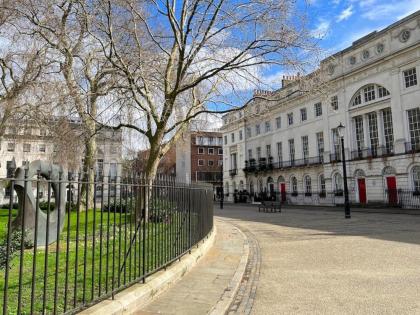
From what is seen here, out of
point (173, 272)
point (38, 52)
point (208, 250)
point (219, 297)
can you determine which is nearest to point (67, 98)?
point (38, 52)

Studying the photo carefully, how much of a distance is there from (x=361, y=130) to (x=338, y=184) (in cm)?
592

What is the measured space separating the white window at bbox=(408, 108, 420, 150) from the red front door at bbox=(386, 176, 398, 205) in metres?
3.37

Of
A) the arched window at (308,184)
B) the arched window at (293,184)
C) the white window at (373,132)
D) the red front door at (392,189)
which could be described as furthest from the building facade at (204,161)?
the red front door at (392,189)

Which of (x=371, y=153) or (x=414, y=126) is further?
(x=371, y=153)

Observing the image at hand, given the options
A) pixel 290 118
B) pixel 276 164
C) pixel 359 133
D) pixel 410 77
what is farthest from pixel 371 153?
pixel 276 164

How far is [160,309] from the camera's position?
16.4ft

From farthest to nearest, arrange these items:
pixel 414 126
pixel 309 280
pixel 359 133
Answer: pixel 359 133 < pixel 414 126 < pixel 309 280

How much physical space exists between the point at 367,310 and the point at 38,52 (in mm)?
15698

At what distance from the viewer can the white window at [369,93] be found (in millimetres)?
34562

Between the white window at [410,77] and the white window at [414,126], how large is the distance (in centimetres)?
218

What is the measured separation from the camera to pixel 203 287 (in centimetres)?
624

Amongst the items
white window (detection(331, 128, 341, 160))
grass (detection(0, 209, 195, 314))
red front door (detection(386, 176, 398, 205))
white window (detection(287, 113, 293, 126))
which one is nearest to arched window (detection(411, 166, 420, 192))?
red front door (detection(386, 176, 398, 205))

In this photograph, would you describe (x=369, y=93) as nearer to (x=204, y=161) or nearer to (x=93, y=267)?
(x=93, y=267)

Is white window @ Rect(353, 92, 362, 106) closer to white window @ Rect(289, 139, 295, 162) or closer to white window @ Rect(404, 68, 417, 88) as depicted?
white window @ Rect(404, 68, 417, 88)
